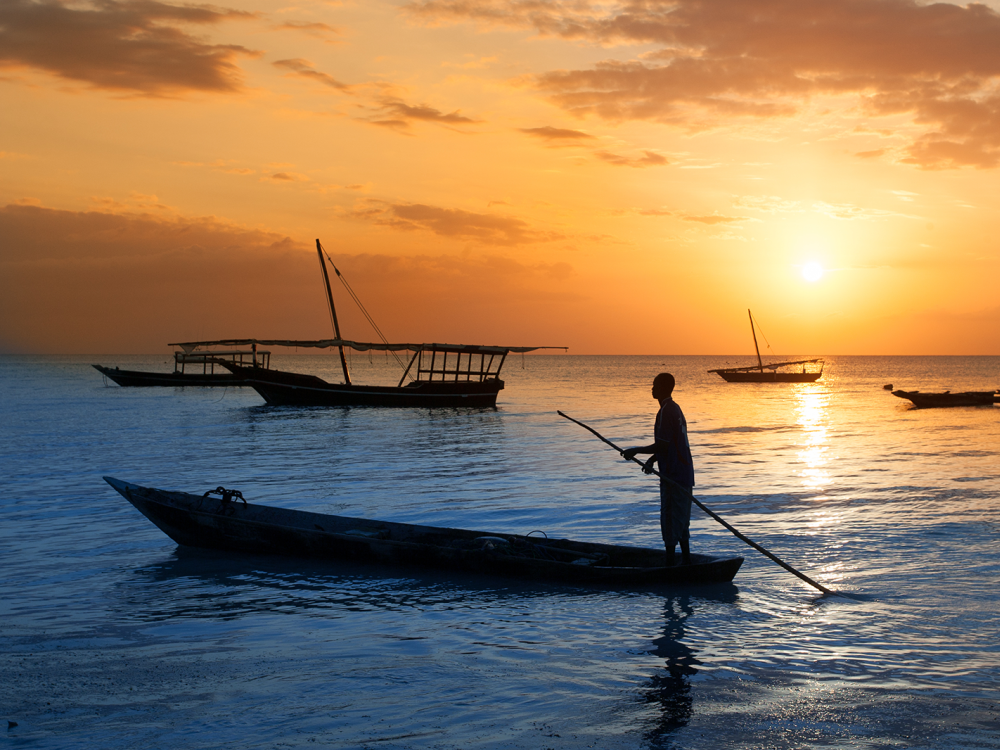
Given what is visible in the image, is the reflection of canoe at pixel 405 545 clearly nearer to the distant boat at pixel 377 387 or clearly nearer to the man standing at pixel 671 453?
the man standing at pixel 671 453

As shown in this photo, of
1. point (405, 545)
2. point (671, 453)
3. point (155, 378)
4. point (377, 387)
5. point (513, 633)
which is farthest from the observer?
point (155, 378)

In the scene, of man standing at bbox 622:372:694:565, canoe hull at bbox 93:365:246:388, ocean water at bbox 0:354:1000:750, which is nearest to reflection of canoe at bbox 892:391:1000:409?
ocean water at bbox 0:354:1000:750

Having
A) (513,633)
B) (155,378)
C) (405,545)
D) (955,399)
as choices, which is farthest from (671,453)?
(155,378)

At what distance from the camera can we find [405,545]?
8.95 metres

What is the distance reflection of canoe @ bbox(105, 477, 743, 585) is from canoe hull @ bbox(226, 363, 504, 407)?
102 ft

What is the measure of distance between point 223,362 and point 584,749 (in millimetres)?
41318

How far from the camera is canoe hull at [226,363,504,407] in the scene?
139 feet

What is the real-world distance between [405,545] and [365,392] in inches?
1340

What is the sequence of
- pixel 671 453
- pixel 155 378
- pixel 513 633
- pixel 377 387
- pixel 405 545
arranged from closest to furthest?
pixel 513 633, pixel 671 453, pixel 405 545, pixel 377 387, pixel 155 378

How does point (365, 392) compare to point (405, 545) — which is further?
point (365, 392)

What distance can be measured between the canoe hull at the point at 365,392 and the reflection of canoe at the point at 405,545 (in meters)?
31.1

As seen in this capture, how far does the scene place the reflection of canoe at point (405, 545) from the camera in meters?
8.29

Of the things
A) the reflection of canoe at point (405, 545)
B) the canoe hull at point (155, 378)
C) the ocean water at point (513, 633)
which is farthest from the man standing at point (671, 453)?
the canoe hull at point (155, 378)

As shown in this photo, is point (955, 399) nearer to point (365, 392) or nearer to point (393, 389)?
point (393, 389)
